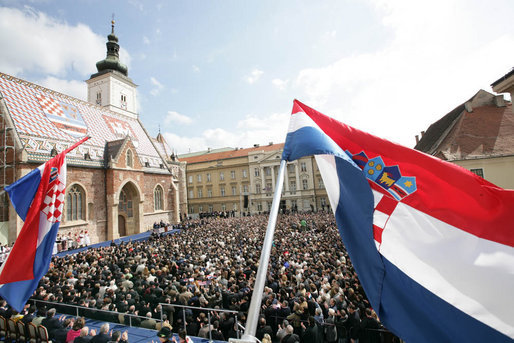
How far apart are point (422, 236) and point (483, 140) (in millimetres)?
24573

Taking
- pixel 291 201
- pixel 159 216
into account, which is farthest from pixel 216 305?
pixel 291 201

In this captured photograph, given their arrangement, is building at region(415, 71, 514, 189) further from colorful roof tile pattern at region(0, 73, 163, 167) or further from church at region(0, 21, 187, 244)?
colorful roof tile pattern at region(0, 73, 163, 167)

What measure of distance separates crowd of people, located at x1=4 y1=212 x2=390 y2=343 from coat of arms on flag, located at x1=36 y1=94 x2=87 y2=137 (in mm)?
14295

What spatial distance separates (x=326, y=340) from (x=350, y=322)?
69 centimetres

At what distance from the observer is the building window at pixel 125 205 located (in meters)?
26.4

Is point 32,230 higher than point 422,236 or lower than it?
higher

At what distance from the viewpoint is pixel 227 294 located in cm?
776

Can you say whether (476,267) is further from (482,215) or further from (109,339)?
(109,339)

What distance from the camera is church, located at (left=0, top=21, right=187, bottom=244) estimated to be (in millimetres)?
18688

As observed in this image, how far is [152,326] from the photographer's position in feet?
21.7

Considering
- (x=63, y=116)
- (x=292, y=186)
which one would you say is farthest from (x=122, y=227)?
(x=292, y=186)

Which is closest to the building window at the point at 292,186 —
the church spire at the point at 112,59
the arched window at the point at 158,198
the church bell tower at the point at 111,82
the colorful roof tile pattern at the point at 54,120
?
the arched window at the point at 158,198

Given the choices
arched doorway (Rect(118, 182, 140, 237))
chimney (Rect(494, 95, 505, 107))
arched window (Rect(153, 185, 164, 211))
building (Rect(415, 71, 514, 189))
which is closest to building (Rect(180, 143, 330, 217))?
arched window (Rect(153, 185, 164, 211))

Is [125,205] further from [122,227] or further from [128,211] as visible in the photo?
[122,227]
